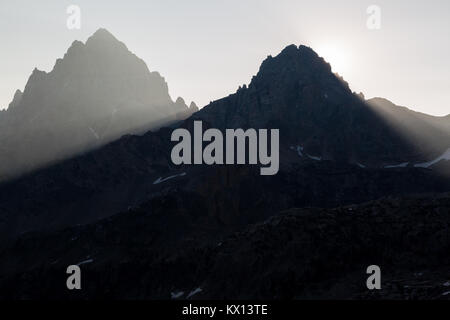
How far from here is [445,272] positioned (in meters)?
197

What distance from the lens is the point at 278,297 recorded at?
19550cm
